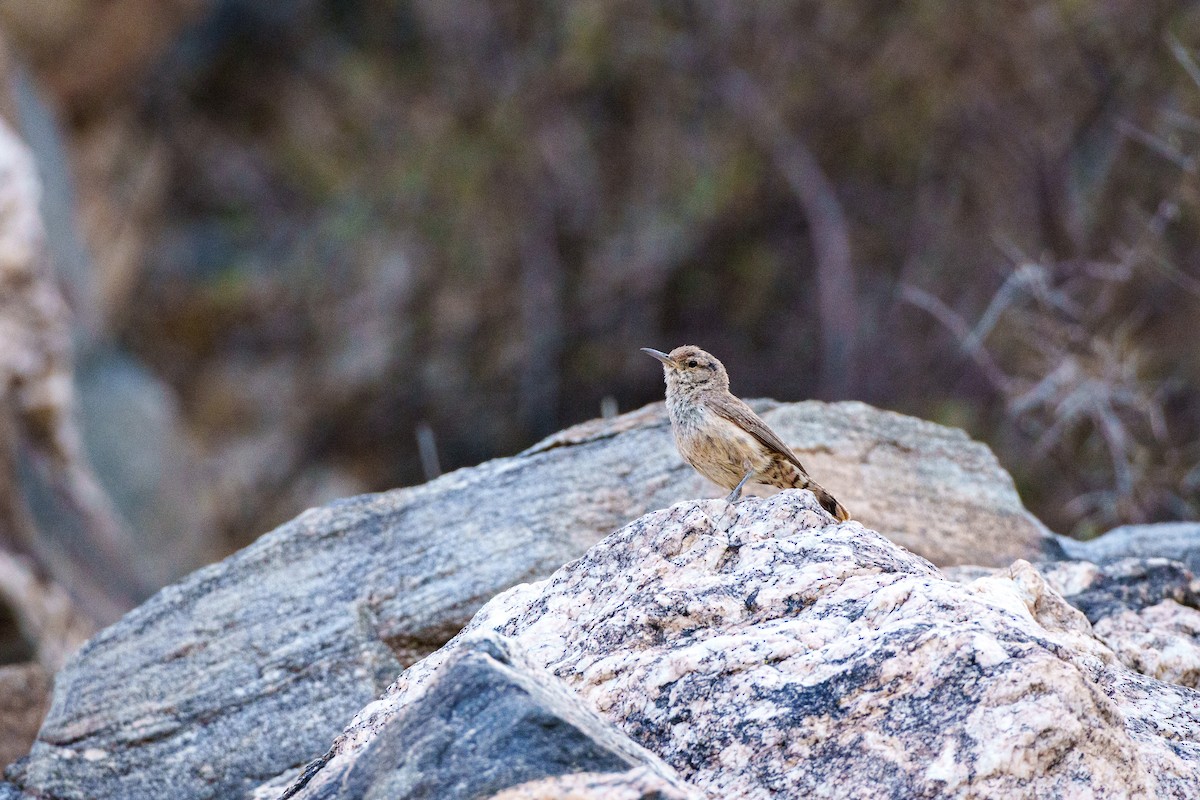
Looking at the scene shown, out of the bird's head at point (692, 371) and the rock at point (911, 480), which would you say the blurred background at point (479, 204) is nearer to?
the rock at point (911, 480)

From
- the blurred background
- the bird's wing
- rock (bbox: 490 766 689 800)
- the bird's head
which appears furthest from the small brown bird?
the blurred background

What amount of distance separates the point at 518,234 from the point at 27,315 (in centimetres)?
677

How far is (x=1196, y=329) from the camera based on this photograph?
11.0 metres

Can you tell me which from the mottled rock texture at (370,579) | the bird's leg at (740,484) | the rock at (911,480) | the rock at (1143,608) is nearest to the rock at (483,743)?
the mottled rock texture at (370,579)

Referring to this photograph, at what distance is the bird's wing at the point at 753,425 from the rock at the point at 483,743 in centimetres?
216

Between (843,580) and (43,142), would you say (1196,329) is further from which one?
(43,142)

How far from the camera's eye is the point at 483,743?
253cm

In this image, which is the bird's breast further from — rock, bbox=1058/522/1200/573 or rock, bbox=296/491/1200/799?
rock, bbox=1058/522/1200/573

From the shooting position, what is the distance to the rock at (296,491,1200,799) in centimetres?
271

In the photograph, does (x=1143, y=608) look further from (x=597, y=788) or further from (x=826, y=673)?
(x=597, y=788)

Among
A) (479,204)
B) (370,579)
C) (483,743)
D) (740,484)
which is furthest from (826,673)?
(479,204)

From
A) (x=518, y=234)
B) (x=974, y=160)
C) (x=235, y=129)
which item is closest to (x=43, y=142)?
(x=235, y=129)

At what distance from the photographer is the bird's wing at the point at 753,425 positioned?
187 inches

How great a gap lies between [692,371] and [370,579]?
1.47m
